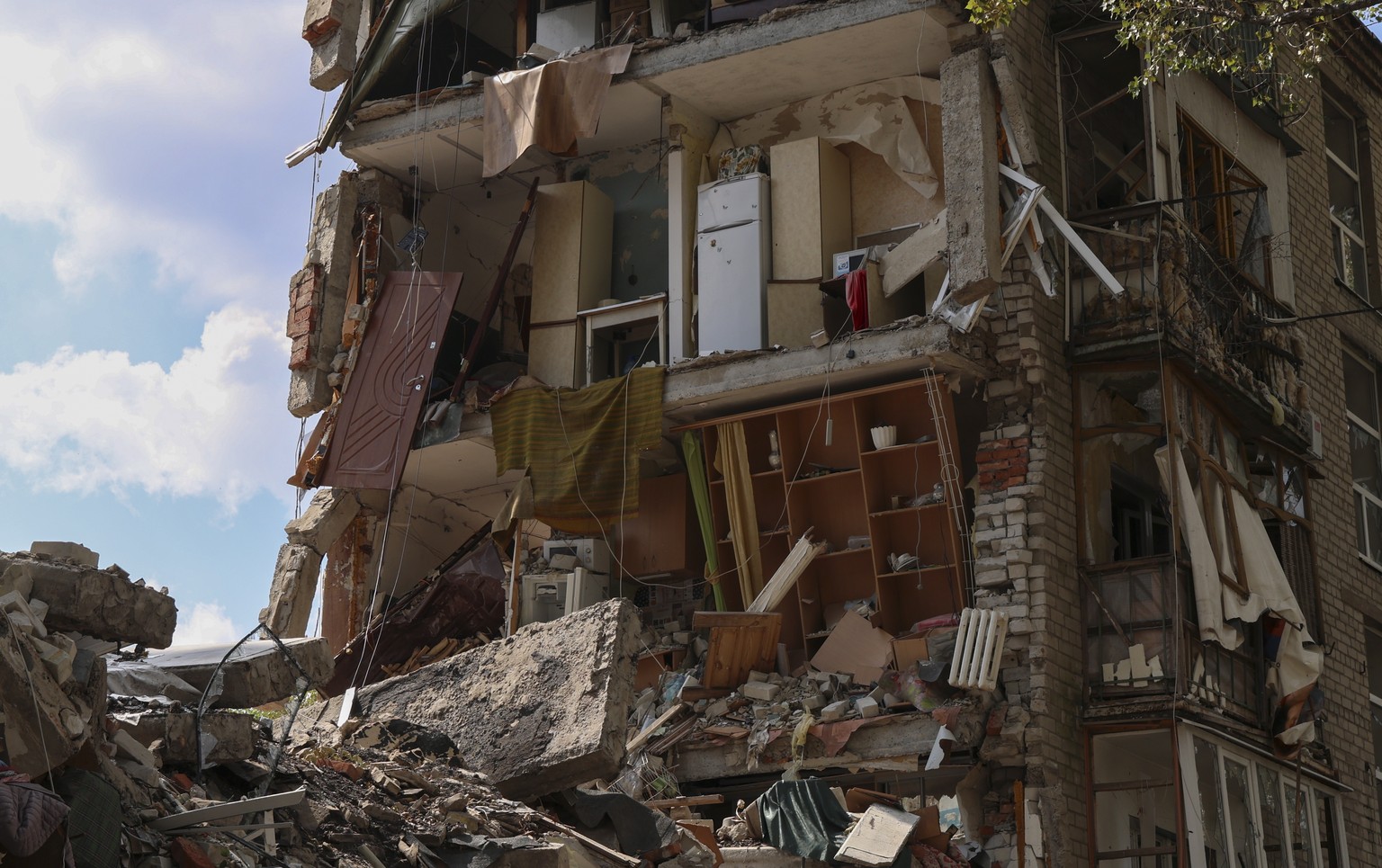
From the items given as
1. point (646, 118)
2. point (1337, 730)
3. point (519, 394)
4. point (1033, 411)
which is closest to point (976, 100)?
point (1033, 411)

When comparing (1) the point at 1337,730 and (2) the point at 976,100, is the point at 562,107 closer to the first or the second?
(2) the point at 976,100

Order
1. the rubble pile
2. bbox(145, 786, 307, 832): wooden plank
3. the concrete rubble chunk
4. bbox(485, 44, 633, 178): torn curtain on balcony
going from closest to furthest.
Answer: the rubble pile
bbox(145, 786, 307, 832): wooden plank
the concrete rubble chunk
bbox(485, 44, 633, 178): torn curtain on balcony

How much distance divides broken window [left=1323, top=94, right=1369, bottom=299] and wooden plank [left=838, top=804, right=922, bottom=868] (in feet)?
35.0

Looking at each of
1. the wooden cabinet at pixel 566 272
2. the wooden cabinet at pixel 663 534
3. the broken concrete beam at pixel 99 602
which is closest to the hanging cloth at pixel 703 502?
the wooden cabinet at pixel 663 534

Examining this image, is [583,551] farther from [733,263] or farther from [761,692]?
[733,263]

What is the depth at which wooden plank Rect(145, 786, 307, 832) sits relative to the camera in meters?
7.30

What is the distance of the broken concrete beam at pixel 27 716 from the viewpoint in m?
6.59

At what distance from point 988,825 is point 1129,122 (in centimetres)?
770

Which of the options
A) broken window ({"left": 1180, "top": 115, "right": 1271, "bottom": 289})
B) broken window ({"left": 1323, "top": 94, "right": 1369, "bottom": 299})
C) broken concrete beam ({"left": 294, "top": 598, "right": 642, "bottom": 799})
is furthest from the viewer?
broken window ({"left": 1323, "top": 94, "right": 1369, "bottom": 299})

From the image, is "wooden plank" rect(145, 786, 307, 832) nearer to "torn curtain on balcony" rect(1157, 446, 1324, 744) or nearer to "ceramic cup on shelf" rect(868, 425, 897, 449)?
"ceramic cup on shelf" rect(868, 425, 897, 449)

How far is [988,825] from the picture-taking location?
12.8 meters

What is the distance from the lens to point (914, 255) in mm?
14586

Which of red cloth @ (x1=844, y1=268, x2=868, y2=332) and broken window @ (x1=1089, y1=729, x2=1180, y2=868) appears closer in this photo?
broken window @ (x1=1089, y1=729, x2=1180, y2=868)

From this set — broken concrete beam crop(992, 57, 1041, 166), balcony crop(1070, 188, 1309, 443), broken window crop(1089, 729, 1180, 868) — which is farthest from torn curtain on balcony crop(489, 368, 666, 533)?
broken window crop(1089, 729, 1180, 868)
